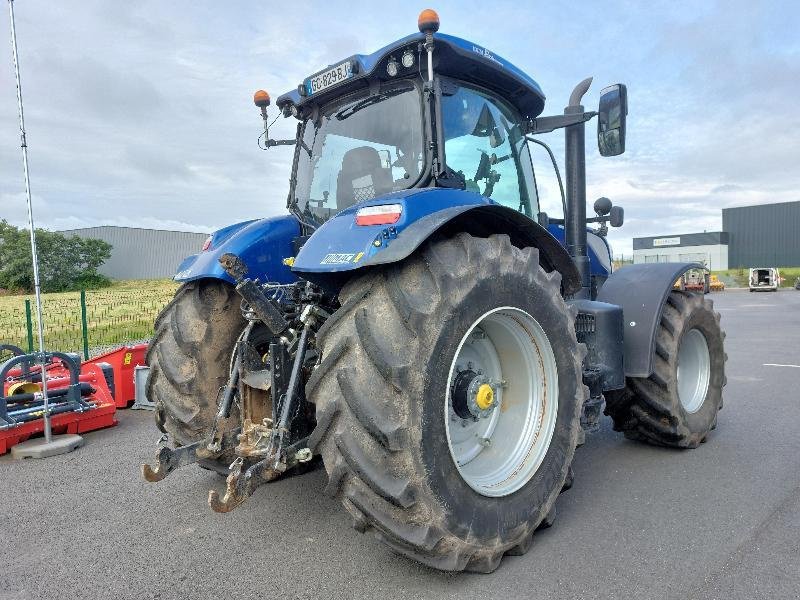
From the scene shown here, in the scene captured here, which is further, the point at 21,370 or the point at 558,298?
the point at 21,370

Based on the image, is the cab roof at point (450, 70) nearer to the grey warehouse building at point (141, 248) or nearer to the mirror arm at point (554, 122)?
the mirror arm at point (554, 122)

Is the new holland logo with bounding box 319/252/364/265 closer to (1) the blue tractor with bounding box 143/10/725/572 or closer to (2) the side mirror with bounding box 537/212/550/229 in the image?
(1) the blue tractor with bounding box 143/10/725/572

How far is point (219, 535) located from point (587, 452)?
258 centimetres

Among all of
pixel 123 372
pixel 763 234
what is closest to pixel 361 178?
pixel 123 372

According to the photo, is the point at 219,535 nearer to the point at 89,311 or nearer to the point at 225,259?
the point at 225,259

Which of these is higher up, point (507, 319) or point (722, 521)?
point (507, 319)

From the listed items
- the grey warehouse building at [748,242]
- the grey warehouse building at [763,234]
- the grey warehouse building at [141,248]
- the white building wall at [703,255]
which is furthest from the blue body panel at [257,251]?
the grey warehouse building at [763,234]

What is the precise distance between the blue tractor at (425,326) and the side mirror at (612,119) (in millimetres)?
13

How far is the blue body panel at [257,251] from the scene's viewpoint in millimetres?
3107

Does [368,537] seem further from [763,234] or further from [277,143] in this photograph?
[763,234]

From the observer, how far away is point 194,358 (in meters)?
3.13

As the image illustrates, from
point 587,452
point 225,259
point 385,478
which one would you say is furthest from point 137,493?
point 587,452

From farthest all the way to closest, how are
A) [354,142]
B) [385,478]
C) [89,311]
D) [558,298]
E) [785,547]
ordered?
[89,311] → [354,142] → [558,298] → [785,547] → [385,478]

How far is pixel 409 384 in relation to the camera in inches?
Result: 82.1
